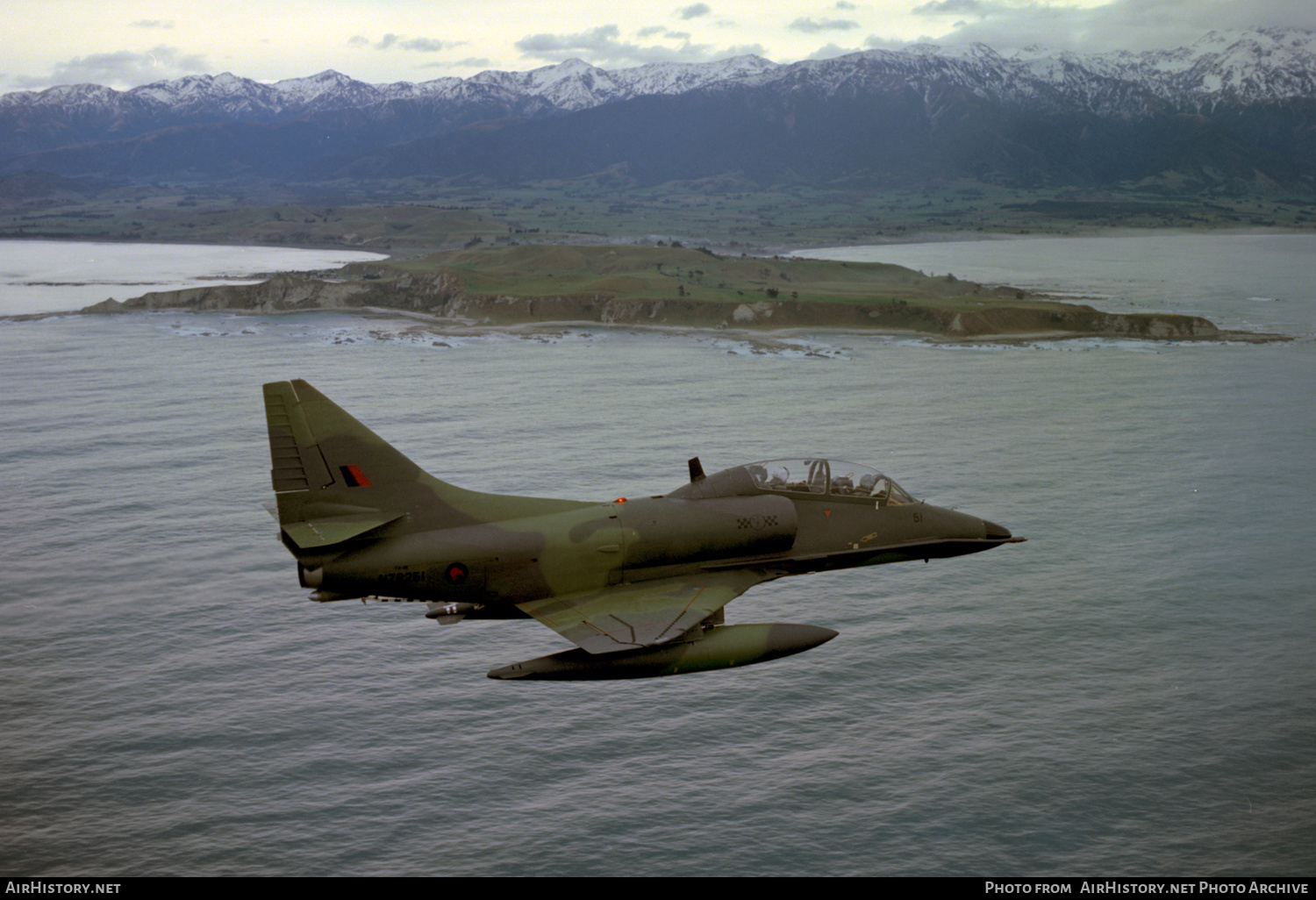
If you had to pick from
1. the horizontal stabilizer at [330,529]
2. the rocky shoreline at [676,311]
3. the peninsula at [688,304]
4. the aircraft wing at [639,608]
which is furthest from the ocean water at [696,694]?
the peninsula at [688,304]

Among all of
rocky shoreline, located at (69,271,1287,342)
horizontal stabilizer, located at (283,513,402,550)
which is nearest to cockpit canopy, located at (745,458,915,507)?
horizontal stabilizer, located at (283,513,402,550)

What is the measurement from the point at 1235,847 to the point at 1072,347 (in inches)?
4504

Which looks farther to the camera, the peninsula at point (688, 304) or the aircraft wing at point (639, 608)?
the peninsula at point (688, 304)

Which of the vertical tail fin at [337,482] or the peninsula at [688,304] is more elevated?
the peninsula at [688,304]

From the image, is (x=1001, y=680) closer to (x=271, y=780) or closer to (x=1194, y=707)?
(x=1194, y=707)

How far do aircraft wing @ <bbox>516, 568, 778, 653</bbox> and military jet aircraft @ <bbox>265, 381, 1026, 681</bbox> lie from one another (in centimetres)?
7

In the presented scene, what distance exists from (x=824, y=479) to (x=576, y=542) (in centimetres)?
897

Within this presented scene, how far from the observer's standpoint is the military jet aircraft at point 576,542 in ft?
112

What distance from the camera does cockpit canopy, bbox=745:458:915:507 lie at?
1483 inches

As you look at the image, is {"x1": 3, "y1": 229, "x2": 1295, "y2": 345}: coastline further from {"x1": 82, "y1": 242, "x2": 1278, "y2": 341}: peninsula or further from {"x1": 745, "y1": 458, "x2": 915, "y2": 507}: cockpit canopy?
{"x1": 745, "y1": 458, "x2": 915, "y2": 507}: cockpit canopy

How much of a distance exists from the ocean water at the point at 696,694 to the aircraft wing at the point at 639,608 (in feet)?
25.2

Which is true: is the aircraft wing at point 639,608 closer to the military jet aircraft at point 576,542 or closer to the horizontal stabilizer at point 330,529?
the military jet aircraft at point 576,542

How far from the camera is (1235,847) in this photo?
35656 millimetres

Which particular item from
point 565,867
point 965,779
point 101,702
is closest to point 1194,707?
point 965,779
